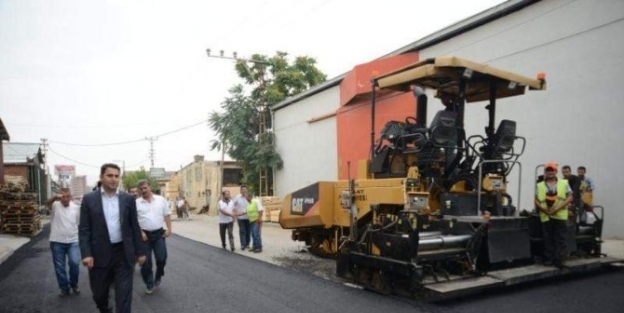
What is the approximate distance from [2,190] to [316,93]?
43.3 ft

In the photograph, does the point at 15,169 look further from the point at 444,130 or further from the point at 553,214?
the point at 553,214

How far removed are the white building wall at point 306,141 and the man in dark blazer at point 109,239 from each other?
628 inches

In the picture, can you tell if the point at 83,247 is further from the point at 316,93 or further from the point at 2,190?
the point at 316,93

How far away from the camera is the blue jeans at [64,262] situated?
7.26 m

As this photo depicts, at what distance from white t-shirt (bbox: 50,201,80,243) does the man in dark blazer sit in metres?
3.24

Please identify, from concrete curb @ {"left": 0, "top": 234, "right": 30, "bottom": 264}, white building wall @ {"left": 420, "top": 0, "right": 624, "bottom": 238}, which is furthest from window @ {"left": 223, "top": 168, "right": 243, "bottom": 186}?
white building wall @ {"left": 420, "top": 0, "right": 624, "bottom": 238}

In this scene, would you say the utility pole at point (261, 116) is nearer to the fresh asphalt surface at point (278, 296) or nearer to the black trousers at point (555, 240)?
the fresh asphalt surface at point (278, 296)

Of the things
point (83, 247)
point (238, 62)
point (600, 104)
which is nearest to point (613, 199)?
point (600, 104)

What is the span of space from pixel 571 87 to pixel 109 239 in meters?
10.3

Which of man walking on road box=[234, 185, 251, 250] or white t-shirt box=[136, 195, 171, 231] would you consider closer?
white t-shirt box=[136, 195, 171, 231]

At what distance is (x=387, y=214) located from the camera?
23.8 feet

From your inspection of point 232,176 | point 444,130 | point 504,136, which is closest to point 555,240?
point 504,136

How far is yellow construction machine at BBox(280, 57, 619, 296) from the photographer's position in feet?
20.1

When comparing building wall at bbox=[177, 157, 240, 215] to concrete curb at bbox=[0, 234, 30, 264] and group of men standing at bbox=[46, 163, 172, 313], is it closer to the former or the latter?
concrete curb at bbox=[0, 234, 30, 264]
